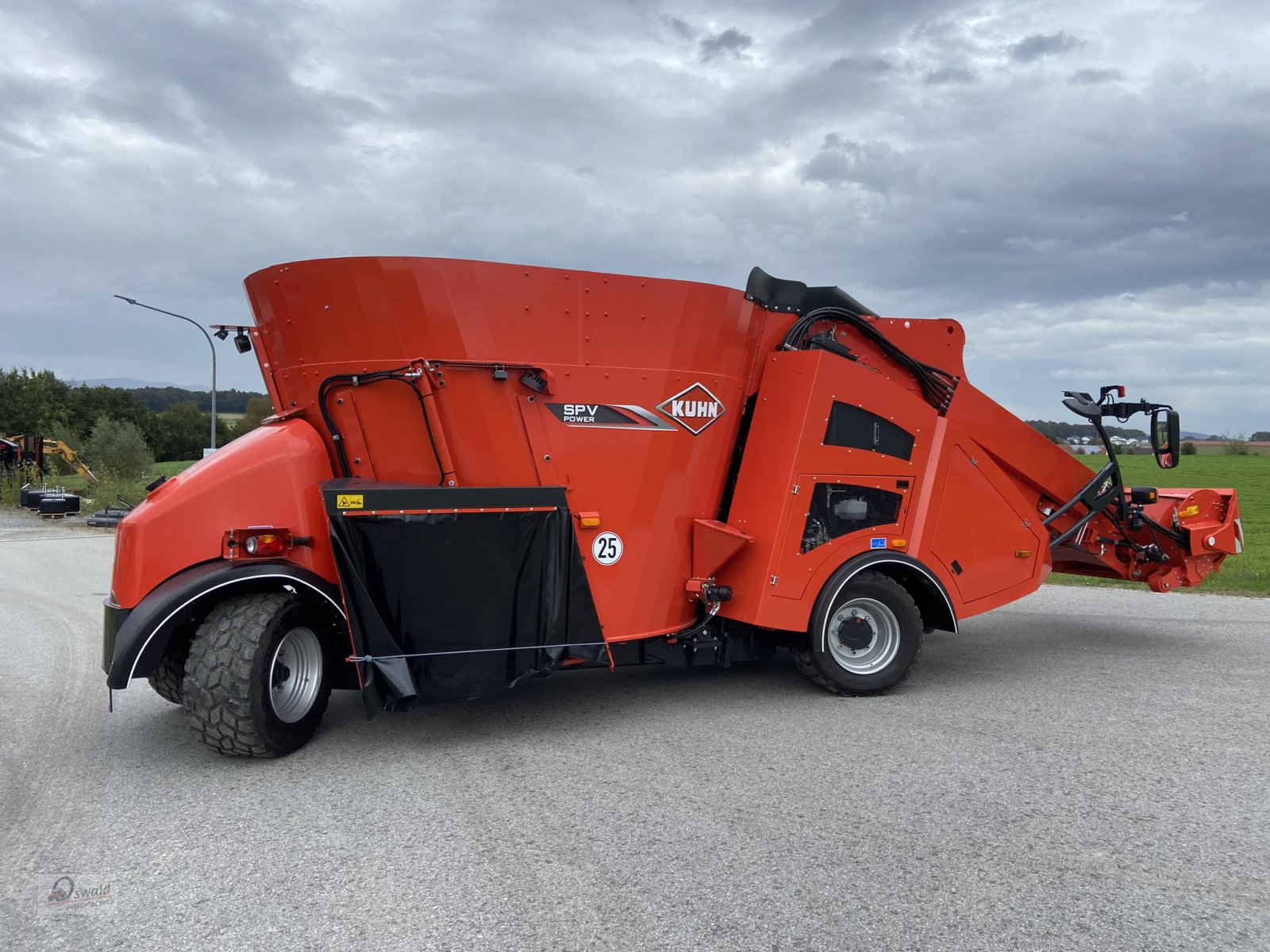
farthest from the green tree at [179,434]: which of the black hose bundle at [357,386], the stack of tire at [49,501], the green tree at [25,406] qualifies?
the black hose bundle at [357,386]

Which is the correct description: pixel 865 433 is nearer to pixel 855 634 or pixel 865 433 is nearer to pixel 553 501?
pixel 855 634

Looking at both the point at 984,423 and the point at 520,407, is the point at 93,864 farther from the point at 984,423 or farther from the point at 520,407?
the point at 984,423

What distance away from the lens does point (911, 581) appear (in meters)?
6.96

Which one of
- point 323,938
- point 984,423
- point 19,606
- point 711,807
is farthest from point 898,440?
point 19,606

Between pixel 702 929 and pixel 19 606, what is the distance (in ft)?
35.7

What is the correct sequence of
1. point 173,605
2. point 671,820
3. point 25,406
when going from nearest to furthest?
point 671,820 < point 173,605 < point 25,406

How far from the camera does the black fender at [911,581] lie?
6.42 meters

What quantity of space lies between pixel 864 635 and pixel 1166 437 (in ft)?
10.7

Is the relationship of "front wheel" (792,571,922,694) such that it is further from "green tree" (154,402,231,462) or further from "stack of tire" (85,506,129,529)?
"green tree" (154,402,231,462)

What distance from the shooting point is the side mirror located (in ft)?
25.2

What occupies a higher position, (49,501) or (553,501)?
(553,501)

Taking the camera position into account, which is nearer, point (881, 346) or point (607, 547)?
point (607, 547)

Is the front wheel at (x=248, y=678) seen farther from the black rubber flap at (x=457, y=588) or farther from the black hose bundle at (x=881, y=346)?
the black hose bundle at (x=881, y=346)

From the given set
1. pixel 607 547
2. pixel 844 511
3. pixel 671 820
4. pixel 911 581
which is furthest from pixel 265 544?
pixel 911 581
